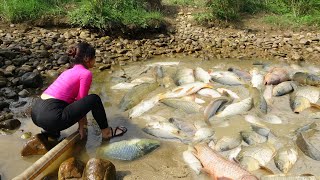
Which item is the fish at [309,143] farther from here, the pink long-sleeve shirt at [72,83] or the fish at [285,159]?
the pink long-sleeve shirt at [72,83]

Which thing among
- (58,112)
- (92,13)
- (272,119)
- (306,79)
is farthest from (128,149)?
(92,13)

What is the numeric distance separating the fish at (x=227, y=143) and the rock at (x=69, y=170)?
1.79 metres

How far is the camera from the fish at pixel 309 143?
4.56 meters

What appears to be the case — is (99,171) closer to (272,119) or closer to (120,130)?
(120,130)

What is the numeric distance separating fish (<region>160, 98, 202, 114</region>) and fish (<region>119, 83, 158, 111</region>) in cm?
55

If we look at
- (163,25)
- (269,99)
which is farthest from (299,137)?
(163,25)

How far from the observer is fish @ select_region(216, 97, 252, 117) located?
5660mm

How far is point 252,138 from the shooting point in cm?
496

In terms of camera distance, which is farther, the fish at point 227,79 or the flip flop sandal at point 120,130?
the fish at point 227,79

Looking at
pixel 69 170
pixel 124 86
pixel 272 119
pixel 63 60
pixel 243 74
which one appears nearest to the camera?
pixel 69 170

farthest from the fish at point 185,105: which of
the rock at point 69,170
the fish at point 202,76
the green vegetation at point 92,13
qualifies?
the green vegetation at point 92,13

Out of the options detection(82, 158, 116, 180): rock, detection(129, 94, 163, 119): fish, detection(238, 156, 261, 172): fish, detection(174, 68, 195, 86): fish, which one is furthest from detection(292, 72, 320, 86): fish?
detection(82, 158, 116, 180): rock

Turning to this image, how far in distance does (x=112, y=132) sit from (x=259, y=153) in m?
2.00

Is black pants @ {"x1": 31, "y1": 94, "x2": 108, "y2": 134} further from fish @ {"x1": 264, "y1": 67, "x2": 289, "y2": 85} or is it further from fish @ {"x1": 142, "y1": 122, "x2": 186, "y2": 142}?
fish @ {"x1": 264, "y1": 67, "x2": 289, "y2": 85}
